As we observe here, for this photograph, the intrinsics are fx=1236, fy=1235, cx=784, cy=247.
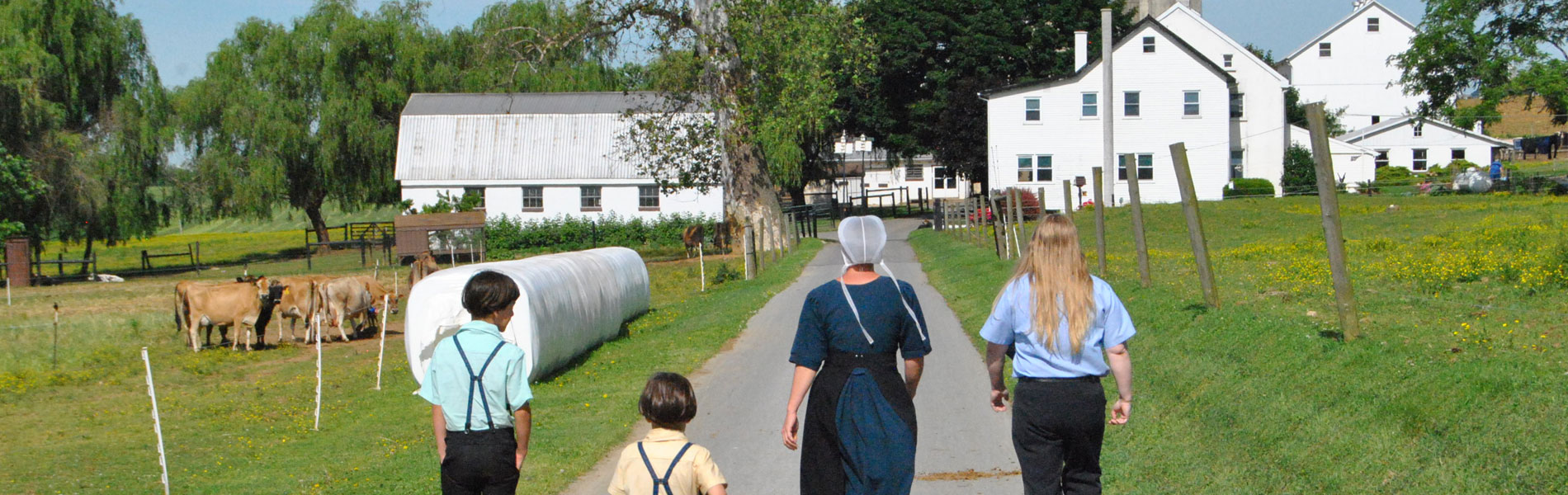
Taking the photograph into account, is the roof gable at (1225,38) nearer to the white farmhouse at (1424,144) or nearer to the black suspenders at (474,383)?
the white farmhouse at (1424,144)

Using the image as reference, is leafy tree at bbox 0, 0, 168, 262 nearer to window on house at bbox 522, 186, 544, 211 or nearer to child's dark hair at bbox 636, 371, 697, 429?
window on house at bbox 522, 186, 544, 211

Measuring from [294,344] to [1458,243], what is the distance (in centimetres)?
1971

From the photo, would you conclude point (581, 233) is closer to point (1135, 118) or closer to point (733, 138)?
point (733, 138)

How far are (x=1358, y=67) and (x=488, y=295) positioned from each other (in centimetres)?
8374

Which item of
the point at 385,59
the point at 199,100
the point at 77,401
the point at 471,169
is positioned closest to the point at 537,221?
the point at 471,169

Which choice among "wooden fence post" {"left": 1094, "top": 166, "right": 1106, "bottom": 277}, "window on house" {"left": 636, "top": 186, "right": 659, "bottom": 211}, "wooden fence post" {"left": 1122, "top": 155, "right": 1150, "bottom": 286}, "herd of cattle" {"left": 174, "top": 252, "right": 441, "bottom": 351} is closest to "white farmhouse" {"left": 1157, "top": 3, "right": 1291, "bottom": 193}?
"window on house" {"left": 636, "top": 186, "right": 659, "bottom": 211}

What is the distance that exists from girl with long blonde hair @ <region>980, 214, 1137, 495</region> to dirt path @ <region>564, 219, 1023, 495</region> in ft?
6.44

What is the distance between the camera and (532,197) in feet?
178

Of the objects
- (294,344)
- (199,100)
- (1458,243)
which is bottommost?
(294,344)

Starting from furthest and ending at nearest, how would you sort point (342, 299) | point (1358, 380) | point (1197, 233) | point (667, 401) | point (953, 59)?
point (953, 59) < point (342, 299) < point (1197, 233) < point (1358, 380) < point (667, 401)

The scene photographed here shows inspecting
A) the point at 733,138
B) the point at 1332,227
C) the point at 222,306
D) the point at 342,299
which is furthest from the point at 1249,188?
the point at 1332,227

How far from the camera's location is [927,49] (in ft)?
207

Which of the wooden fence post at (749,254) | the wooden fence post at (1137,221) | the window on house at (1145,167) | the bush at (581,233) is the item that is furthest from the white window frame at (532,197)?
the wooden fence post at (1137,221)

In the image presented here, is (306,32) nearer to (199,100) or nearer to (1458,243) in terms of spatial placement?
(199,100)
